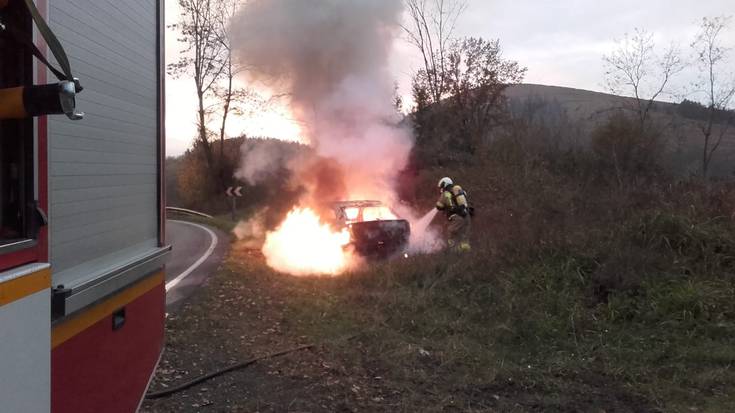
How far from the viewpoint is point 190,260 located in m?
12.5

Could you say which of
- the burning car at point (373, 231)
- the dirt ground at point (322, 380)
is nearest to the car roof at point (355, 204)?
the burning car at point (373, 231)

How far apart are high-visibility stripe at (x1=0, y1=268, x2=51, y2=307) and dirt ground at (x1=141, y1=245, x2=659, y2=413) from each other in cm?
316

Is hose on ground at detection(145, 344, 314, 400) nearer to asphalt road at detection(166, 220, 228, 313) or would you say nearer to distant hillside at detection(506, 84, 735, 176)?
asphalt road at detection(166, 220, 228, 313)

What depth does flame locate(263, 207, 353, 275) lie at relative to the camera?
1019 cm

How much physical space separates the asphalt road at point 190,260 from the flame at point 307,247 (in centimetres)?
131

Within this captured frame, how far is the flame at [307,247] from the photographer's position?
401 inches

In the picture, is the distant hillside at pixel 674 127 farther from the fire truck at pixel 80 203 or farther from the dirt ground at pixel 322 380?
the fire truck at pixel 80 203

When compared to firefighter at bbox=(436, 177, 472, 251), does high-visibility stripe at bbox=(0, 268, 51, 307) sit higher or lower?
higher

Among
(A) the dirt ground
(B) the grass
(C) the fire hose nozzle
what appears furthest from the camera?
(B) the grass

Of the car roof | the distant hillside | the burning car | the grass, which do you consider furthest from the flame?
the distant hillside

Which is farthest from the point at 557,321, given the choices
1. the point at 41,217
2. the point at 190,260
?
the point at 190,260

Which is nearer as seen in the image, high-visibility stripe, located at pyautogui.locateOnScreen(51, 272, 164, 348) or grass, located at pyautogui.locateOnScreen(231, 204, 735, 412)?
high-visibility stripe, located at pyautogui.locateOnScreen(51, 272, 164, 348)

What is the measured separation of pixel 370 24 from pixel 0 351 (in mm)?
13908

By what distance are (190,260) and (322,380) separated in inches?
321
